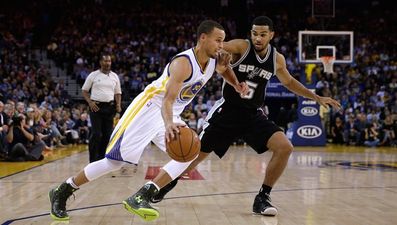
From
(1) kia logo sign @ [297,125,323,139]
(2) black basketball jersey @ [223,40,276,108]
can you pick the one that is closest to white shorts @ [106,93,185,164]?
(2) black basketball jersey @ [223,40,276,108]

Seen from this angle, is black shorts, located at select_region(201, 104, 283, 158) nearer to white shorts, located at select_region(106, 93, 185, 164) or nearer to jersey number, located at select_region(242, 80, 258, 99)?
jersey number, located at select_region(242, 80, 258, 99)

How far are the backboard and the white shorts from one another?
11735mm

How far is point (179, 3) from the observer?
27547 mm

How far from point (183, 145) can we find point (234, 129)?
125cm

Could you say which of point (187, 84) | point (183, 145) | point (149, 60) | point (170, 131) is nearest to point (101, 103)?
point (187, 84)

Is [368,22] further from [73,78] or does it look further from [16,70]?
[16,70]

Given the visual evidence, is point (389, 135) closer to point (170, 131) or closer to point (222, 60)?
point (222, 60)

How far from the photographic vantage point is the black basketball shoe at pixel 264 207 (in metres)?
4.40

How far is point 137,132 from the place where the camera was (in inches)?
154

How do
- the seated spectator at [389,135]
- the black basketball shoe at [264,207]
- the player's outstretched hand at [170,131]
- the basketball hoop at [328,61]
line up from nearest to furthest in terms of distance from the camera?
the player's outstretched hand at [170,131] → the black basketball shoe at [264,207] → the basketball hoop at [328,61] → the seated spectator at [389,135]

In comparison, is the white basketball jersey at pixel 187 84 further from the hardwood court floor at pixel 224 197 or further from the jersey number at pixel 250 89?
the hardwood court floor at pixel 224 197

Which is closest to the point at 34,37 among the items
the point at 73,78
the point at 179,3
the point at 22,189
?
the point at 73,78

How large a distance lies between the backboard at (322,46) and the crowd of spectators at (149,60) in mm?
2050

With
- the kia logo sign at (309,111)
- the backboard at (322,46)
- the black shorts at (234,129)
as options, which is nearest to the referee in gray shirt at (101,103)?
the black shorts at (234,129)
